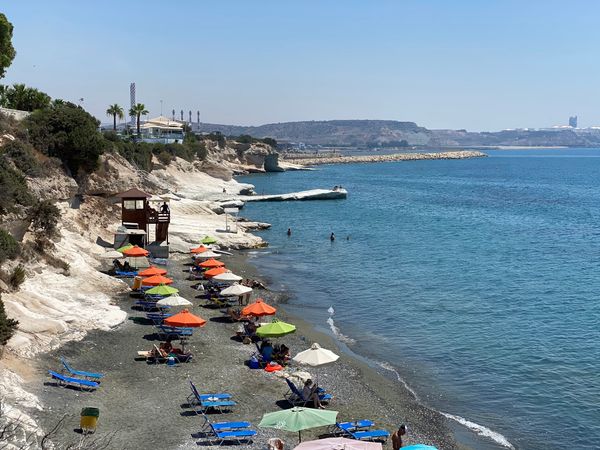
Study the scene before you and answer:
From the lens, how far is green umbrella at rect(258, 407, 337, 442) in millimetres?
16922

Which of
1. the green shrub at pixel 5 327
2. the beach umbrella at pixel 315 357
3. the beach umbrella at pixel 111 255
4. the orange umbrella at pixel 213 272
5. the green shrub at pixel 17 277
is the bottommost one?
the beach umbrella at pixel 315 357

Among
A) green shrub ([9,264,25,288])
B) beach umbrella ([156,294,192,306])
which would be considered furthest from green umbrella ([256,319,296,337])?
green shrub ([9,264,25,288])

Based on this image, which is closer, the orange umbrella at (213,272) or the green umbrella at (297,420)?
the green umbrella at (297,420)

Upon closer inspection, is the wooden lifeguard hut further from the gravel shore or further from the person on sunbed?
the person on sunbed

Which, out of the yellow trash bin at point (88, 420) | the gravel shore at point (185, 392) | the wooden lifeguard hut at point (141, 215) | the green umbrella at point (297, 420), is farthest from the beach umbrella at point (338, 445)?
the wooden lifeguard hut at point (141, 215)

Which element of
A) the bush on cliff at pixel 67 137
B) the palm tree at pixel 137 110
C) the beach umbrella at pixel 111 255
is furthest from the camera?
the palm tree at pixel 137 110

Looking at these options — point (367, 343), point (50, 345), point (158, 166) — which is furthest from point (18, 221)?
point (158, 166)

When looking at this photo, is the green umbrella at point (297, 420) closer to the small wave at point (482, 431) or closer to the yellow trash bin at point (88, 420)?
the yellow trash bin at point (88, 420)

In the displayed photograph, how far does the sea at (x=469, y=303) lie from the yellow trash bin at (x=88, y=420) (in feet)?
34.8

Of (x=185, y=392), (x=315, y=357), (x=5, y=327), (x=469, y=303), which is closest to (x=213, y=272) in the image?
(x=469, y=303)

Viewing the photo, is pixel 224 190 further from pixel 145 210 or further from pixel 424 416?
pixel 424 416

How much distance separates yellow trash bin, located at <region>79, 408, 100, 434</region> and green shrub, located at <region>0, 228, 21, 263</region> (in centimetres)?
1173

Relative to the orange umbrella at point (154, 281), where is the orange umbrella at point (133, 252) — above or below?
above

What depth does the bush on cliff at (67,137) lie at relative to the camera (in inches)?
1871
